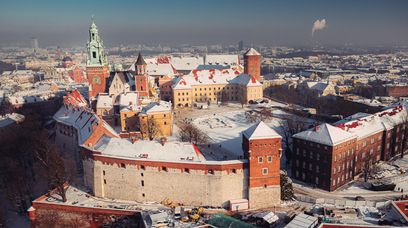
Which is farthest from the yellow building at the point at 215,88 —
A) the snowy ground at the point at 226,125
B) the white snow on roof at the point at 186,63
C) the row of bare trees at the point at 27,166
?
the row of bare trees at the point at 27,166

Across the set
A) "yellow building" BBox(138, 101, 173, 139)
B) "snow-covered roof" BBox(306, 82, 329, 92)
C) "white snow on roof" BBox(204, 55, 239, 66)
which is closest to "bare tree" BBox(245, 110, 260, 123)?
"yellow building" BBox(138, 101, 173, 139)

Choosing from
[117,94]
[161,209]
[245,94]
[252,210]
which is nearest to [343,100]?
[245,94]

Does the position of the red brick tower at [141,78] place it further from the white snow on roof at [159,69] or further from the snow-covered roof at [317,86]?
the snow-covered roof at [317,86]

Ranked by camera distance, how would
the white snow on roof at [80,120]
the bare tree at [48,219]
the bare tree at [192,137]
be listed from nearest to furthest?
1. the bare tree at [48,219]
2. the white snow on roof at [80,120]
3. the bare tree at [192,137]

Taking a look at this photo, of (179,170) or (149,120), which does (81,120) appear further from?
(179,170)

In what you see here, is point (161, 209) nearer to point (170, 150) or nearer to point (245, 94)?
point (170, 150)

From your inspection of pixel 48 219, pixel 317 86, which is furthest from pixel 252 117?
pixel 48 219
